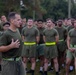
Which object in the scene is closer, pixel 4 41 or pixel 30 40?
pixel 4 41

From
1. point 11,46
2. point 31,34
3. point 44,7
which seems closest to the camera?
point 11,46

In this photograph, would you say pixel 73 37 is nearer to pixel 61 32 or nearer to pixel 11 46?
pixel 61 32

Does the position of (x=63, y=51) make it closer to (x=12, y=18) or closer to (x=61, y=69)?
(x=61, y=69)

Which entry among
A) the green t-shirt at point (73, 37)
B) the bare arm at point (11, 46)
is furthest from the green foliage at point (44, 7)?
the bare arm at point (11, 46)

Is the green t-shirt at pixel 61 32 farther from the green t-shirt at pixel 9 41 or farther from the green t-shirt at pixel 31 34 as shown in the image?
the green t-shirt at pixel 9 41

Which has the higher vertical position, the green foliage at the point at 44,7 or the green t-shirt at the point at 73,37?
the green foliage at the point at 44,7

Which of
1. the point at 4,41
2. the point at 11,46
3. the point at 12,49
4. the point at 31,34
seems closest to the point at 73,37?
the point at 31,34

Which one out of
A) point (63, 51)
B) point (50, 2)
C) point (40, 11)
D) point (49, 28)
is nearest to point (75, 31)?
point (49, 28)

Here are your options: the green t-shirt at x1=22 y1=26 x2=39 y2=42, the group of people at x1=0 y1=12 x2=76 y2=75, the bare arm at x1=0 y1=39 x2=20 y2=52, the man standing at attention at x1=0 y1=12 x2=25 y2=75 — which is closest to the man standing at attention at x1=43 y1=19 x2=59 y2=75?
the group of people at x1=0 y1=12 x2=76 y2=75

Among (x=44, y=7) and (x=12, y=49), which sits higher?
(x=44, y=7)

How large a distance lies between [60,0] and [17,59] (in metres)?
49.0

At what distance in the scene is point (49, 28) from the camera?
1101cm

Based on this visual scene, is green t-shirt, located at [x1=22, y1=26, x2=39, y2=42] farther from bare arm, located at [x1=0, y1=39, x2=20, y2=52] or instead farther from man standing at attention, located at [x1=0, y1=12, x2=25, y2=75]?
bare arm, located at [x1=0, y1=39, x2=20, y2=52]

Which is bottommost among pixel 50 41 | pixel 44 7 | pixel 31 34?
pixel 50 41
